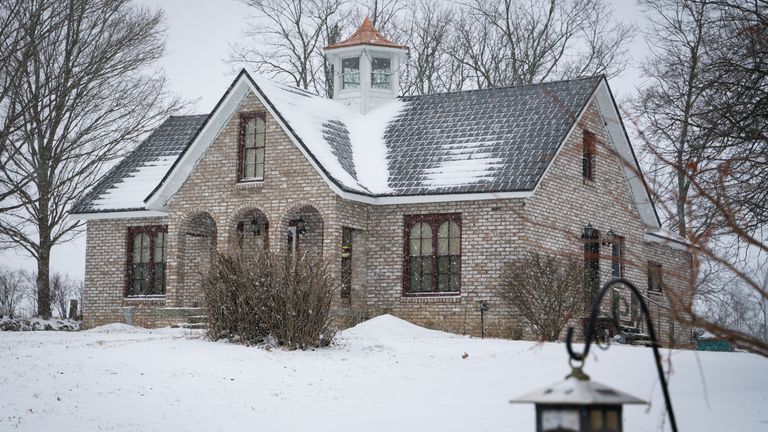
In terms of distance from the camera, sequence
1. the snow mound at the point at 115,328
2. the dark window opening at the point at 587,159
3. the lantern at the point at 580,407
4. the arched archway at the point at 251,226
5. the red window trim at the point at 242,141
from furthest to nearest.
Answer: the dark window opening at the point at 587,159, the red window trim at the point at 242,141, the arched archway at the point at 251,226, the snow mound at the point at 115,328, the lantern at the point at 580,407

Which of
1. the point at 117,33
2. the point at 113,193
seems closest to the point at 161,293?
the point at 113,193

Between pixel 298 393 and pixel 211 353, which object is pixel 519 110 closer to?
pixel 211 353

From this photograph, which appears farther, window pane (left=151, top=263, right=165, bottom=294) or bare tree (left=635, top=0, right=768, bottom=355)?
window pane (left=151, top=263, right=165, bottom=294)

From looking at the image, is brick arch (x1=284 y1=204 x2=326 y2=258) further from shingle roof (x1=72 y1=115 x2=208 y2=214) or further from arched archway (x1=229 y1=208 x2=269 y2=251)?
shingle roof (x1=72 y1=115 x2=208 y2=214)

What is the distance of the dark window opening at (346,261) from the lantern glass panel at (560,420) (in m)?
19.7

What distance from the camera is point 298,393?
13977 millimetres

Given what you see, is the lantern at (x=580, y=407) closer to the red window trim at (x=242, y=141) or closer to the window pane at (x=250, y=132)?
the red window trim at (x=242, y=141)

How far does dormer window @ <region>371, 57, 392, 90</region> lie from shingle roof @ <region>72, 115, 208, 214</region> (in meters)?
4.58

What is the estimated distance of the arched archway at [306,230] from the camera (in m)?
25.3

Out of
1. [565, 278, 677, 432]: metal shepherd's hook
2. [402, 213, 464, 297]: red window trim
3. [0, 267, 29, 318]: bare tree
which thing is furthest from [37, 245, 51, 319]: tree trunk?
[565, 278, 677, 432]: metal shepherd's hook

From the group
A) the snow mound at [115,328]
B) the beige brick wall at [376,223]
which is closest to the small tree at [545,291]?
the beige brick wall at [376,223]

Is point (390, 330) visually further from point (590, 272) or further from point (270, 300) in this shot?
point (590, 272)

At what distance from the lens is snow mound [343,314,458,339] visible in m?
21.6

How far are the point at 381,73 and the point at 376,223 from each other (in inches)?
225
